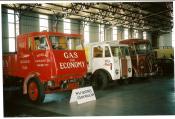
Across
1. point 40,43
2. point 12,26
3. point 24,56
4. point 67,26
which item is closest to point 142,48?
point 40,43

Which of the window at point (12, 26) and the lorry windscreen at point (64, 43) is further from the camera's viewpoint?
the window at point (12, 26)

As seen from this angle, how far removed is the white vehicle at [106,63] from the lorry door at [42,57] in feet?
8.55

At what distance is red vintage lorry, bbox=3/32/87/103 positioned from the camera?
6641mm

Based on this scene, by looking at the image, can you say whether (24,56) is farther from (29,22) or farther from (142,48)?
(29,22)

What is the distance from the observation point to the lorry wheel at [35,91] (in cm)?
661

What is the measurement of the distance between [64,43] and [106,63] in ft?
7.13

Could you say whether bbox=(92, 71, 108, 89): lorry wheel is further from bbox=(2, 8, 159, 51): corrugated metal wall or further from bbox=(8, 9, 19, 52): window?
bbox=(8, 9, 19, 52): window

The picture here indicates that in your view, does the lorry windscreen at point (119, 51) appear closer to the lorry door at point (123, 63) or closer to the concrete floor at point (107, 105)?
the lorry door at point (123, 63)

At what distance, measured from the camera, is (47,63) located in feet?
21.8

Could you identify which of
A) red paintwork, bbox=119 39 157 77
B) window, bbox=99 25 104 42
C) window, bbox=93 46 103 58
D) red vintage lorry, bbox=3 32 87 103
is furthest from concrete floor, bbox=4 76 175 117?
window, bbox=99 25 104 42

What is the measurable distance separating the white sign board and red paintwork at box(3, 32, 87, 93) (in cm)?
40

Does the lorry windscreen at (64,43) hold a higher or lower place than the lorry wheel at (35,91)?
higher

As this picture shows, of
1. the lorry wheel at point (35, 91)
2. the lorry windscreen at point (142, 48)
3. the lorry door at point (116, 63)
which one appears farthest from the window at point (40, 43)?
the lorry windscreen at point (142, 48)

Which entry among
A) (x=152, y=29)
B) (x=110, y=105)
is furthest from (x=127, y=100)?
(x=152, y=29)
